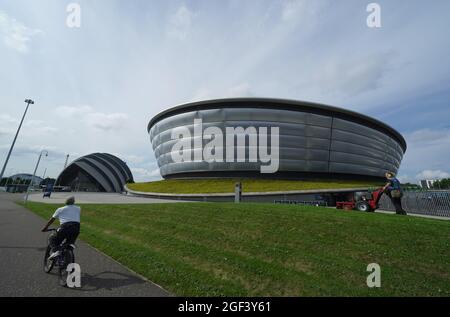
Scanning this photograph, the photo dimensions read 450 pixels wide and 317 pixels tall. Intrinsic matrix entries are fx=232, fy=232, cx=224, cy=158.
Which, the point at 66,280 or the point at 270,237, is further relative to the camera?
the point at 270,237

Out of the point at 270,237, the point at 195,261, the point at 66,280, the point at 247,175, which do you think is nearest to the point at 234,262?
the point at 195,261

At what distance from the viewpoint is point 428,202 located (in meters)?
16.8

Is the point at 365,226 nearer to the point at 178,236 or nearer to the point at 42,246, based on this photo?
the point at 178,236

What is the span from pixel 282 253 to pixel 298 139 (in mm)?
42668

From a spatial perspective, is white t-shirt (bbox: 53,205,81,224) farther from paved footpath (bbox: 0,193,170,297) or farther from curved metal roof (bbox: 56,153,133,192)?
curved metal roof (bbox: 56,153,133,192)

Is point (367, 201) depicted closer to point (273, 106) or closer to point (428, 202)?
point (428, 202)

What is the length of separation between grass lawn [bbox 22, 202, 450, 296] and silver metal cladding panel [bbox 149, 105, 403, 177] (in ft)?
116

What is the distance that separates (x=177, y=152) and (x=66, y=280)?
4773 centimetres

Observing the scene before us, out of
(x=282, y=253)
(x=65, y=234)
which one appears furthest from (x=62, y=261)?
(x=282, y=253)

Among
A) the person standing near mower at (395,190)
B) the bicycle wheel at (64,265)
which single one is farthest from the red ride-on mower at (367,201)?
the bicycle wheel at (64,265)

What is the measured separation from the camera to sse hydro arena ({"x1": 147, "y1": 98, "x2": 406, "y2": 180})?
1833 inches

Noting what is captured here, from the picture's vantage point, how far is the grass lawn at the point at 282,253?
17.8 ft

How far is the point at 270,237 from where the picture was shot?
8609mm

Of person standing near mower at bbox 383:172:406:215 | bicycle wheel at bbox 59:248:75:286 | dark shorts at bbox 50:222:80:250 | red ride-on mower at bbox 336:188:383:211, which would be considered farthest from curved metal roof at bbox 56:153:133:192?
person standing near mower at bbox 383:172:406:215
